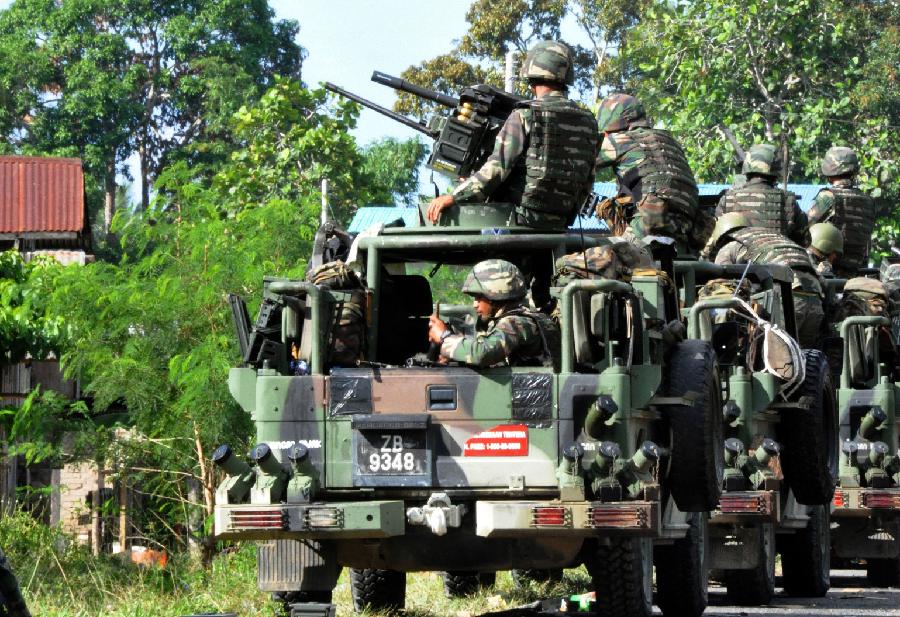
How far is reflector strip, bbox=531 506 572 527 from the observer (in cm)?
965

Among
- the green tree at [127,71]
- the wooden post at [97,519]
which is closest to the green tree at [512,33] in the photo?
the green tree at [127,71]

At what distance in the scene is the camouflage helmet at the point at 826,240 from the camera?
57.2 ft

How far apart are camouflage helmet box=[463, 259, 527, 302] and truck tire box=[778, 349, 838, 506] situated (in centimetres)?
338

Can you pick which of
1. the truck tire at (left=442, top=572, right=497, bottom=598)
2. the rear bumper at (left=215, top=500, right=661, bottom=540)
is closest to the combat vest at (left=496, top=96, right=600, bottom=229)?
the rear bumper at (left=215, top=500, right=661, bottom=540)

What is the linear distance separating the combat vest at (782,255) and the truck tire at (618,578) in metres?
4.77

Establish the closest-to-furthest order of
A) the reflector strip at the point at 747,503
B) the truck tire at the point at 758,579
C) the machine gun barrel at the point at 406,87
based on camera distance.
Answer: the reflector strip at the point at 747,503 < the truck tire at the point at 758,579 < the machine gun barrel at the point at 406,87

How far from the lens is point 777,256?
48.7ft

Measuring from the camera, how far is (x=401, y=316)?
11969 millimetres

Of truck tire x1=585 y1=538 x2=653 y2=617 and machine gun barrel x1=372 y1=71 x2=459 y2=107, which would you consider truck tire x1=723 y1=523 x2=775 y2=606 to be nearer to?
truck tire x1=585 y1=538 x2=653 y2=617

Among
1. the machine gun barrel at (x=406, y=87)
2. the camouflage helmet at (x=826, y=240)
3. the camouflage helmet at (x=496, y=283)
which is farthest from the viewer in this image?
the camouflage helmet at (x=826, y=240)

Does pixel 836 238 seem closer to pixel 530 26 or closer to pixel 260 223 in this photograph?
pixel 260 223

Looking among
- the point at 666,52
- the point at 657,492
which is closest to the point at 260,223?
the point at 657,492

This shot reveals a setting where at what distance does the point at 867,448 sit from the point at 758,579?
2.05 m

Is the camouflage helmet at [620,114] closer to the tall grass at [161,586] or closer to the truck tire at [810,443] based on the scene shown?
the truck tire at [810,443]
